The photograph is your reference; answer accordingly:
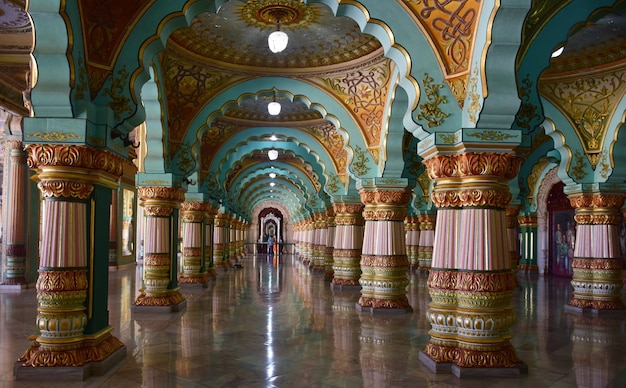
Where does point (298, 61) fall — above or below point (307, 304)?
above

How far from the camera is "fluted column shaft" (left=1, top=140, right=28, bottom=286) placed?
518 inches

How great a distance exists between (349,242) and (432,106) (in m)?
9.09

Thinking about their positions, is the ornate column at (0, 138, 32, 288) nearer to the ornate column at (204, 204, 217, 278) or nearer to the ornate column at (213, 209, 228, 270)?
the ornate column at (204, 204, 217, 278)

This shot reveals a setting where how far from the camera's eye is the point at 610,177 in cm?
1057

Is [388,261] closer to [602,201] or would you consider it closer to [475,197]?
[475,197]

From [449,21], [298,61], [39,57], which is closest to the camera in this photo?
[39,57]

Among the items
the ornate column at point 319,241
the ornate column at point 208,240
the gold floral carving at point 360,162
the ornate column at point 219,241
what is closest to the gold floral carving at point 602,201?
the gold floral carving at point 360,162

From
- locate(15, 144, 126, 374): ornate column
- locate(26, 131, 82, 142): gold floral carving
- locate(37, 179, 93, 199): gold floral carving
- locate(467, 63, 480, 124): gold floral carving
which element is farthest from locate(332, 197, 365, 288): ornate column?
locate(26, 131, 82, 142): gold floral carving

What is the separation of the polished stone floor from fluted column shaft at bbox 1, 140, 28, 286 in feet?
3.29

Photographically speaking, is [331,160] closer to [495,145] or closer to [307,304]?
[307,304]

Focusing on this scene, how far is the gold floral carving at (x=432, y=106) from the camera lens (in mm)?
6195

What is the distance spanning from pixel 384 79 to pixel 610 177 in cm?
524

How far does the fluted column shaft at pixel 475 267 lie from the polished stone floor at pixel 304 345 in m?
0.35

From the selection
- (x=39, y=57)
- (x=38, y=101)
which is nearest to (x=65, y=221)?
(x=38, y=101)
